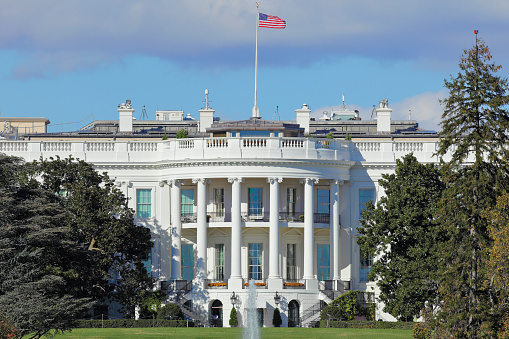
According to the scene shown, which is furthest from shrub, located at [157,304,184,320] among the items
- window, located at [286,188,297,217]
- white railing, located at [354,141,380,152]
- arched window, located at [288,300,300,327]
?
white railing, located at [354,141,380,152]

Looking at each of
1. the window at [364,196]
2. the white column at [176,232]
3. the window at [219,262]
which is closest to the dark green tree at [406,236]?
the window at [364,196]

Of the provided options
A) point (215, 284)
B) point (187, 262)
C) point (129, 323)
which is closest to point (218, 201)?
point (187, 262)

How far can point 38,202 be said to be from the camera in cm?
6662

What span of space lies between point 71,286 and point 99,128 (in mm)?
37734

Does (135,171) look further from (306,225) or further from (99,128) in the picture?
(99,128)

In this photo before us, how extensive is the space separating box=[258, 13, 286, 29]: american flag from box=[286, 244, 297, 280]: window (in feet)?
52.1

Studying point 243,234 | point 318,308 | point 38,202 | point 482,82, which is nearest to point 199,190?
point 243,234

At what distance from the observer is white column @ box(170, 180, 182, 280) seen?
88000 millimetres

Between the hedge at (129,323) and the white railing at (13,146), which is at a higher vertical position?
the white railing at (13,146)

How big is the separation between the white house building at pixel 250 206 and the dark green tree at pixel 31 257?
18288mm

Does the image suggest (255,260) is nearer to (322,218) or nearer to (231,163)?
(322,218)

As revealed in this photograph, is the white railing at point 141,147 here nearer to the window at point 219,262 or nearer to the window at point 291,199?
the window at point 219,262

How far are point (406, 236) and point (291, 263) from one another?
13176 mm

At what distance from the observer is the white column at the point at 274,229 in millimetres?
86312
